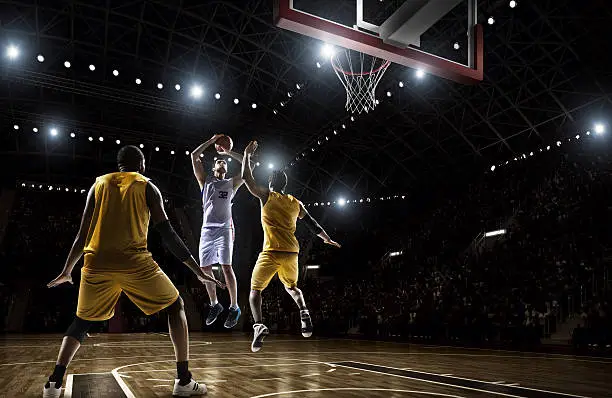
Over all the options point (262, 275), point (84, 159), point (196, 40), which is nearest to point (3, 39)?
point (196, 40)

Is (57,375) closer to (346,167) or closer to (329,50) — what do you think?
(329,50)

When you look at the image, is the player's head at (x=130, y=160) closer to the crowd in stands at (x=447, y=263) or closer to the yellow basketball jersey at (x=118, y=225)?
the yellow basketball jersey at (x=118, y=225)

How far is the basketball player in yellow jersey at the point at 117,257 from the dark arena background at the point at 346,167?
15.5 ft

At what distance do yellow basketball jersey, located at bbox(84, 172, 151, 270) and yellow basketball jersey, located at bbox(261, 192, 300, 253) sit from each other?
177cm

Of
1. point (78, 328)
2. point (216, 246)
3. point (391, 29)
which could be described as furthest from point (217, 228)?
point (391, 29)

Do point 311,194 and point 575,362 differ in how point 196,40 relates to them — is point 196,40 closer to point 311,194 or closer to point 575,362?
point 311,194

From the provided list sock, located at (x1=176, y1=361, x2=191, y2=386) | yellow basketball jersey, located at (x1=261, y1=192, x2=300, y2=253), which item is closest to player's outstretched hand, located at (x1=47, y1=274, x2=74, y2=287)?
sock, located at (x1=176, y1=361, x2=191, y2=386)

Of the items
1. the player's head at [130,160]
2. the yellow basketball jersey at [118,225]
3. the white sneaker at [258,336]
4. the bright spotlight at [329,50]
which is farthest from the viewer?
the bright spotlight at [329,50]

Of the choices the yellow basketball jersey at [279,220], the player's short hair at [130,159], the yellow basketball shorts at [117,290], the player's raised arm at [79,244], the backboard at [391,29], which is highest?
the backboard at [391,29]

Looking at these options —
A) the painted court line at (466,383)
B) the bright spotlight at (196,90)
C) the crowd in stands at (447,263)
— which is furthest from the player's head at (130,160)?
the bright spotlight at (196,90)

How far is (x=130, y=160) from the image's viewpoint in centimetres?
458

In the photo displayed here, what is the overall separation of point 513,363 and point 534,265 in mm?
7556

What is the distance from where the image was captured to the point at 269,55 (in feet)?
68.5

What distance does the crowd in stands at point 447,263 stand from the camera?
→ 1495 cm
